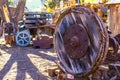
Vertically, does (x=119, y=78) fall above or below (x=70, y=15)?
below

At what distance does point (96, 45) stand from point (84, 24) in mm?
488

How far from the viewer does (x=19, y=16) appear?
47.5ft

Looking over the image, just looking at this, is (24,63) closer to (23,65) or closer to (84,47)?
(23,65)

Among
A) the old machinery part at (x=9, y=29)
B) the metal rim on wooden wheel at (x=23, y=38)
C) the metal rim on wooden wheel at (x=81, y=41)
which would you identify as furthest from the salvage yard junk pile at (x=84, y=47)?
the old machinery part at (x=9, y=29)

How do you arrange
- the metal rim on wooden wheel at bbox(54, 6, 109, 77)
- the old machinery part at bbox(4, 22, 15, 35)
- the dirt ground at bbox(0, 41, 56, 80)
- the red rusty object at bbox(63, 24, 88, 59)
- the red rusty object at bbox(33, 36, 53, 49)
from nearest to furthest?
1. the metal rim on wooden wheel at bbox(54, 6, 109, 77)
2. the red rusty object at bbox(63, 24, 88, 59)
3. the dirt ground at bbox(0, 41, 56, 80)
4. the red rusty object at bbox(33, 36, 53, 49)
5. the old machinery part at bbox(4, 22, 15, 35)

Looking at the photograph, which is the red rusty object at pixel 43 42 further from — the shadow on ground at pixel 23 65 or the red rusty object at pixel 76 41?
the red rusty object at pixel 76 41

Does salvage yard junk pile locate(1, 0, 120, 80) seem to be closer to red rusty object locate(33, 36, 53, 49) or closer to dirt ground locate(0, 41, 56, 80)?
dirt ground locate(0, 41, 56, 80)

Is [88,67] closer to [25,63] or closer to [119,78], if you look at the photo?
[119,78]

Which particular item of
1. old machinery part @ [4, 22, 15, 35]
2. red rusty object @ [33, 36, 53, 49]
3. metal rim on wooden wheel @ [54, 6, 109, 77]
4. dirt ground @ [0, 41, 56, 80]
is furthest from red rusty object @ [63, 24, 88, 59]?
old machinery part @ [4, 22, 15, 35]

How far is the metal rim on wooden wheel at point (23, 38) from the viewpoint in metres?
12.0

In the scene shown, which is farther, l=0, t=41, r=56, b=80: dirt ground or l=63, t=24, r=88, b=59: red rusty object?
l=0, t=41, r=56, b=80: dirt ground

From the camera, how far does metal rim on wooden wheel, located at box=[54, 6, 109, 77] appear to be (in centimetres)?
459

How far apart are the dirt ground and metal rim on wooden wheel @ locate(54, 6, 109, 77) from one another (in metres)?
1.20

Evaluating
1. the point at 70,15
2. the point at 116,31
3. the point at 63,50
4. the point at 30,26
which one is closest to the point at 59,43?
the point at 63,50
